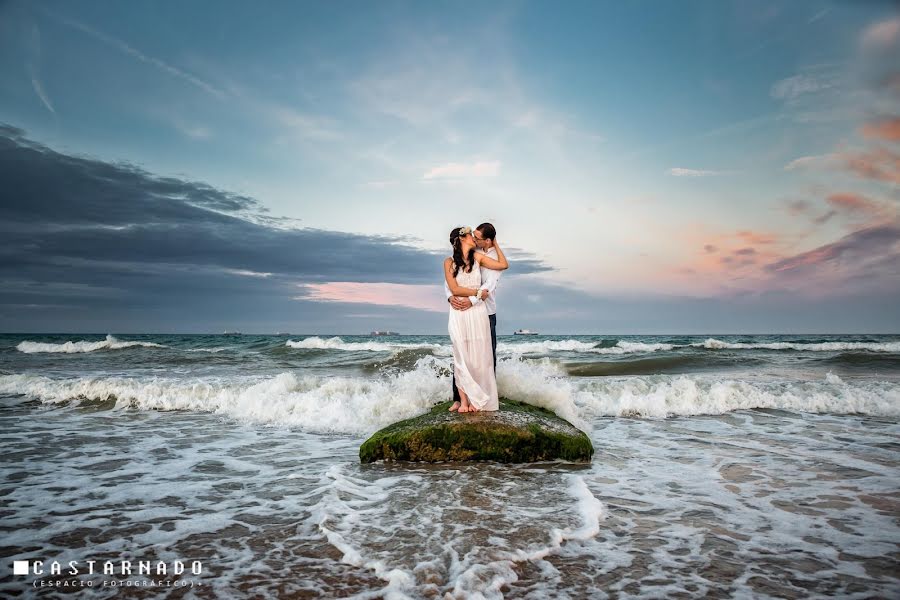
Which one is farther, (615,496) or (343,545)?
(615,496)

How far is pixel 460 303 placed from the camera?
784 centimetres

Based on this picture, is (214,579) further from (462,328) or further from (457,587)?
(462,328)

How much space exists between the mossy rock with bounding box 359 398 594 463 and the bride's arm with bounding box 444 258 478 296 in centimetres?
199

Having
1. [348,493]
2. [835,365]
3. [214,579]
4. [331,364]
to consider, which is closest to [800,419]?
[348,493]

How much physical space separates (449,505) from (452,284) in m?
3.59

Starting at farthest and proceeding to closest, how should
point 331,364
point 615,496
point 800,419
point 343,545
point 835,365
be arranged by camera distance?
point 331,364 → point 835,365 → point 800,419 → point 615,496 → point 343,545

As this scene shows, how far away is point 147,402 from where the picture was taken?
13.0 metres

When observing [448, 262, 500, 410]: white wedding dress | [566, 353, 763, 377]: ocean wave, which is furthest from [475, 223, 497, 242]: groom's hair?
[566, 353, 763, 377]: ocean wave

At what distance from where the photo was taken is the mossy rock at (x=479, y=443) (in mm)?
7070

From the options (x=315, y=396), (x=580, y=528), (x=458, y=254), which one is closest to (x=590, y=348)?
(x=315, y=396)

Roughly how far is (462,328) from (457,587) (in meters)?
4.72

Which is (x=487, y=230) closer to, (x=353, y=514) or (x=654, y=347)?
(x=353, y=514)

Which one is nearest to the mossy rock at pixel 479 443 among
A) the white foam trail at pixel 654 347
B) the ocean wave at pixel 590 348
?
the white foam trail at pixel 654 347

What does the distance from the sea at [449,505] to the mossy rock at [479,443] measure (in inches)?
10.4
